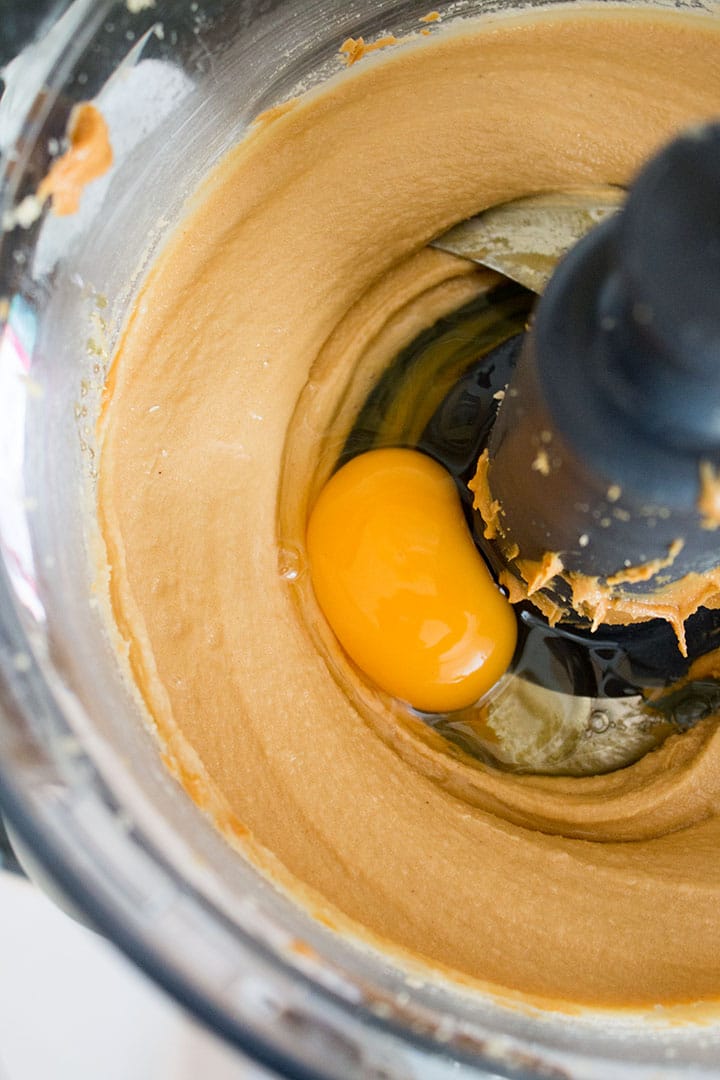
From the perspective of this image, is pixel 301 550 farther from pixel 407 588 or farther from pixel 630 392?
pixel 630 392

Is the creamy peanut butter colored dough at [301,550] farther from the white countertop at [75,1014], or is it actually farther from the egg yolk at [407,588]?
the white countertop at [75,1014]

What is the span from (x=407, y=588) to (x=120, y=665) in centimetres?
19

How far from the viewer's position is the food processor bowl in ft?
1.46

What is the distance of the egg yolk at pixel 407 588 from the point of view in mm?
623

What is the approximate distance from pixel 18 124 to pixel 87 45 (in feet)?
0.20

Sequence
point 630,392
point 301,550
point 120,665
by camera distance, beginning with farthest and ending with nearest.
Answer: point 301,550, point 120,665, point 630,392

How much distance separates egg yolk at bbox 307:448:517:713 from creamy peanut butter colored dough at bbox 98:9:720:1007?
0.03m

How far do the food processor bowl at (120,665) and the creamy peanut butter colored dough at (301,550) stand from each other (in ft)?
0.06

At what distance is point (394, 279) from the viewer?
693 mm

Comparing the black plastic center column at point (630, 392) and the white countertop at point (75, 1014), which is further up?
the black plastic center column at point (630, 392)

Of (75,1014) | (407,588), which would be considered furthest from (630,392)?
(75,1014)

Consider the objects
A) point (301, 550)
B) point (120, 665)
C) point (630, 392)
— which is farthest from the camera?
point (301, 550)

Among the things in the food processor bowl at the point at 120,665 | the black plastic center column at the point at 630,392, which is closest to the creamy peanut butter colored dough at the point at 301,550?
the food processor bowl at the point at 120,665

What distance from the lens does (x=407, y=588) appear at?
62cm
